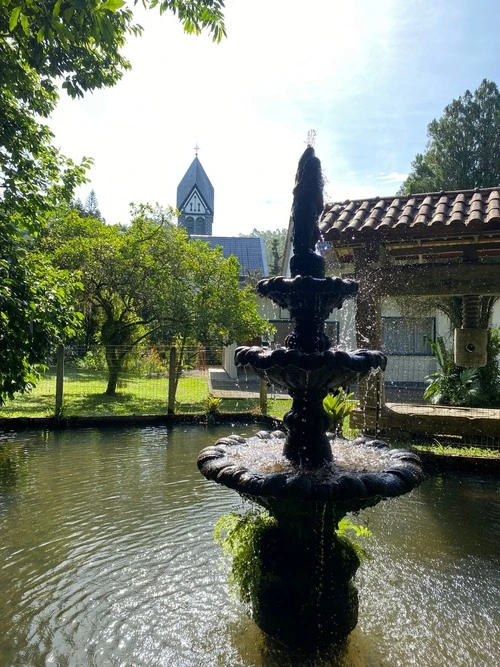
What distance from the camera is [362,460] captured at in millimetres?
3738

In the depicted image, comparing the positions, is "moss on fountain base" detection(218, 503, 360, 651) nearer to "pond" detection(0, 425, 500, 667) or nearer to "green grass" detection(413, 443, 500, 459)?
"pond" detection(0, 425, 500, 667)

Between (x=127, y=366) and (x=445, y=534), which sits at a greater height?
(x=127, y=366)

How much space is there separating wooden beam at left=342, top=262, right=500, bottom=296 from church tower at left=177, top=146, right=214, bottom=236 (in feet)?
151

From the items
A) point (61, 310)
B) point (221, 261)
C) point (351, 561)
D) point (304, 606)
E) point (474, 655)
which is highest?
point (221, 261)

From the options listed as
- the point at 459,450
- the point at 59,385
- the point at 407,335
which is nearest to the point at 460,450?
Answer: the point at 459,450

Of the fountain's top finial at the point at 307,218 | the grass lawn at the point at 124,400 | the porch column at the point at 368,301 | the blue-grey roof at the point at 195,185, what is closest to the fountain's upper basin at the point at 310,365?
the fountain's top finial at the point at 307,218

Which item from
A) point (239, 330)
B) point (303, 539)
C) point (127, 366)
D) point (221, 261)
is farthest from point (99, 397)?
point (303, 539)

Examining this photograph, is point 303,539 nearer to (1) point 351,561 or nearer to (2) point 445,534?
(1) point 351,561

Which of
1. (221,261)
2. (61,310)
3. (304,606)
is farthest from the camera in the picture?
(221,261)

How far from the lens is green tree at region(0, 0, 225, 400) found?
4734 millimetres

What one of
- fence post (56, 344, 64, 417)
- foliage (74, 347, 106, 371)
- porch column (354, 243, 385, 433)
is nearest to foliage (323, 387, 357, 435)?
porch column (354, 243, 385, 433)

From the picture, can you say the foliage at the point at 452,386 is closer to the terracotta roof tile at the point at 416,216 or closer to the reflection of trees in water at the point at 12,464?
the terracotta roof tile at the point at 416,216

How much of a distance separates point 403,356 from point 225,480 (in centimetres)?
1586

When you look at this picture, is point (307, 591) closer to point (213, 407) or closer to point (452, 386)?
point (213, 407)
